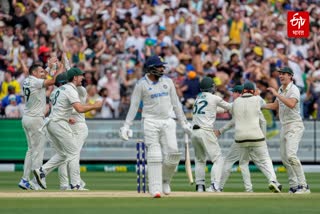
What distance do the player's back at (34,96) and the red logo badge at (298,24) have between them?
1250cm

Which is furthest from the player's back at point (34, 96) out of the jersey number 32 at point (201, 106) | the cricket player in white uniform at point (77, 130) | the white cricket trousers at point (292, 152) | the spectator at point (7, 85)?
the spectator at point (7, 85)

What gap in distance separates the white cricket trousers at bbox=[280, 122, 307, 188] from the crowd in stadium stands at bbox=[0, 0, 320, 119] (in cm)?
1010

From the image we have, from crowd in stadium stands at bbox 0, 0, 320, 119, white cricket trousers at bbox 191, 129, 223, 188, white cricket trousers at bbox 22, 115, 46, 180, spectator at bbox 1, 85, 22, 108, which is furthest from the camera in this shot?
crowd in stadium stands at bbox 0, 0, 320, 119

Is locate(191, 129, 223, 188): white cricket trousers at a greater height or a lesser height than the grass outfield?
greater

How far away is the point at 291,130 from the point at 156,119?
12.1 feet

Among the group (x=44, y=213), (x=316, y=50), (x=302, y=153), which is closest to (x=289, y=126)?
(x=44, y=213)

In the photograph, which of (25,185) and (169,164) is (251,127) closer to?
(169,164)

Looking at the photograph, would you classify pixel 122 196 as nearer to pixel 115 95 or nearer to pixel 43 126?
Result: pixel 43 126

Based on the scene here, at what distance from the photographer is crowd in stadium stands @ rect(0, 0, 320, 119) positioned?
3475cm

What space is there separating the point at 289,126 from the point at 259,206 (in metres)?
5.02

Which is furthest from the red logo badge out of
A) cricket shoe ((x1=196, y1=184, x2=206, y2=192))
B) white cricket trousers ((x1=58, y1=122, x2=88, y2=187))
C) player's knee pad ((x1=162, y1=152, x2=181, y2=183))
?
player's knee pad ((x1=162, y1=152, x2=181, y2=183))

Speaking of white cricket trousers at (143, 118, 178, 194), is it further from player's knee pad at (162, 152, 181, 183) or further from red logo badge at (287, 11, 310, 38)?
red logo badge at (287, 11, 310, 38)

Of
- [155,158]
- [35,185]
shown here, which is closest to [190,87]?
[35,185]

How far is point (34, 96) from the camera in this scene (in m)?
24.3
